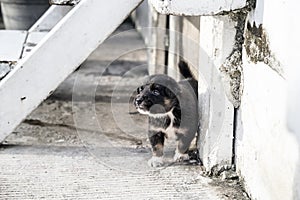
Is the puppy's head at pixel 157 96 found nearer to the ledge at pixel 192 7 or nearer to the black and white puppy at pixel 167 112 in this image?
the black and white puppy at pixel 167 112

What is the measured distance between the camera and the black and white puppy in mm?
2914

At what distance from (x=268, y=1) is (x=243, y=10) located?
0.20 metres

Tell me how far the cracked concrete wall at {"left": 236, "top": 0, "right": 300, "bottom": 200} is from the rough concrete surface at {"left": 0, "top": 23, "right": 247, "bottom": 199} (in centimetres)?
24

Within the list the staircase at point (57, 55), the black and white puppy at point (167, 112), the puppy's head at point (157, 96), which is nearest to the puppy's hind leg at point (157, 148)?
the black and white puppy at point (167, 112)

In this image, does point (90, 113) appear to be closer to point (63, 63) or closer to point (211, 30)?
point (63, 63)

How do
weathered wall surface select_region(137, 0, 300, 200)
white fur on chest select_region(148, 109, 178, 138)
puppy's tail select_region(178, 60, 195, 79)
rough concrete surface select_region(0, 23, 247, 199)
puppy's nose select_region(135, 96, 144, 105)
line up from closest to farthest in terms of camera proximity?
weathered wall surface select_region(137, 0, 300, 200) → rough concrete surface select_region(0, 23, 247, 199) → puppy's nose select_region(135, 96, 144, 105) → white fur on chest select_region(148, 109, 178, 138) → puppy's tail select_region(178, 60, 195, 79)

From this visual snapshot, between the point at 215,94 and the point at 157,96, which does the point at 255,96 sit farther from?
the point at 157,96

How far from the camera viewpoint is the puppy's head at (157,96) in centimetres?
289

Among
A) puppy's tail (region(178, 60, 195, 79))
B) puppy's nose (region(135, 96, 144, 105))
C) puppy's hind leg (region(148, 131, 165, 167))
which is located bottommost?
puppy's hind leg (region(148, 131, 165, 167))

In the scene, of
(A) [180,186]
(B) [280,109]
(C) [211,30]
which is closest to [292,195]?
(B) [280,109]

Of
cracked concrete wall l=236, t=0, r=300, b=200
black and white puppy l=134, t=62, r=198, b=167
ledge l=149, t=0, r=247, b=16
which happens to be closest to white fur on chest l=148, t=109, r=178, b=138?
black and white puppy l=134, t=62, r=198, b=167

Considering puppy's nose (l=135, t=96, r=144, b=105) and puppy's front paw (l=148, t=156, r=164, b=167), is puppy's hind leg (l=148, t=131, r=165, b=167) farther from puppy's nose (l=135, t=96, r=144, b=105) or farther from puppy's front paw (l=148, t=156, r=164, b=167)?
puppy's nose (l=135, t=96, r=144, b=105)

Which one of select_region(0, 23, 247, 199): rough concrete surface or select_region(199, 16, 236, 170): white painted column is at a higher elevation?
select_region(199, 16, 236, 170): white painted column

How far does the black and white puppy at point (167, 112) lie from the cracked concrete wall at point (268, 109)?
32 centimetres
